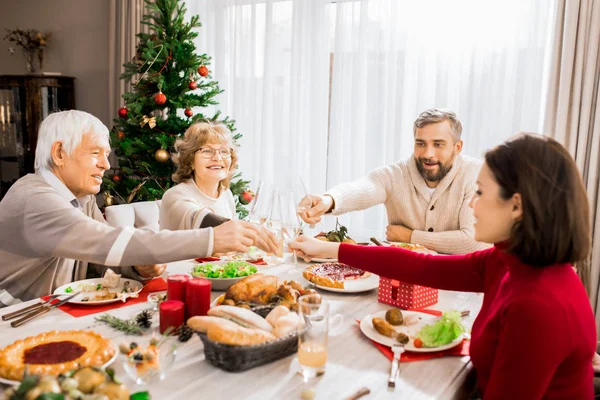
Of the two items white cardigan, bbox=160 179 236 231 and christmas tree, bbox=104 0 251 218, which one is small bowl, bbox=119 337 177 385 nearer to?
white cardigan, bbox=160 179 236 231

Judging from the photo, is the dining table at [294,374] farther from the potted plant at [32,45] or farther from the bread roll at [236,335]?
the potted plant at [32,45]

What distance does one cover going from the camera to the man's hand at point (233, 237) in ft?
5.15

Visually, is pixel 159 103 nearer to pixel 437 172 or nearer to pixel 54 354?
pixel 437 172

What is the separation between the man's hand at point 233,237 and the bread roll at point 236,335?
0.42 metres

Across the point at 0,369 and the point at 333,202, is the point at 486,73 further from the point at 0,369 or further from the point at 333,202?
the point at 0,369

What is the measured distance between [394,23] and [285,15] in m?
1.00

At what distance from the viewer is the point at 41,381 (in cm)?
84

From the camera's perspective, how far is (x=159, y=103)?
3.78 meters

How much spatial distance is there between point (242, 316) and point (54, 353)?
1.37ft

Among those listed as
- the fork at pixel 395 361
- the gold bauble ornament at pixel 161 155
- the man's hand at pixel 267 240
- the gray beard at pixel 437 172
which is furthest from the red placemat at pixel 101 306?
the gold bauble ornament at pixel 161 155

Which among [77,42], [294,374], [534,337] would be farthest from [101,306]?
[77,42]

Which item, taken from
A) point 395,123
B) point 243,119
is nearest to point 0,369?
point 395,123

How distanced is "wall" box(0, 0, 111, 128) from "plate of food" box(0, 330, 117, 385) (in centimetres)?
439

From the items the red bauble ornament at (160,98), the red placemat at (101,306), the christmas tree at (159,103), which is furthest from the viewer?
the christmas tree at (159,103)
